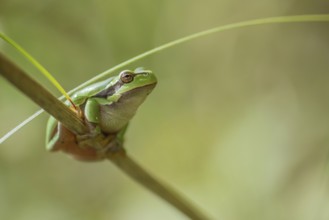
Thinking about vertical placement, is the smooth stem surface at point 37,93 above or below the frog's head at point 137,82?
above

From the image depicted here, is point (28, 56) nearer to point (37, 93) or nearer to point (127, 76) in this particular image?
point (37, 93)

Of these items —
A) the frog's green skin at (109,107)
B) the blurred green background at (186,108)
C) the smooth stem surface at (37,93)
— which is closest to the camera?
the smooth stem surface at (37,93)

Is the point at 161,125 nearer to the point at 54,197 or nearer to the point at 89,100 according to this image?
the point at 54,197

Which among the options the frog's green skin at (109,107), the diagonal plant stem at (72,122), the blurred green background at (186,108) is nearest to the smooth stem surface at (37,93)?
the diagonal plant stem at (72,122)

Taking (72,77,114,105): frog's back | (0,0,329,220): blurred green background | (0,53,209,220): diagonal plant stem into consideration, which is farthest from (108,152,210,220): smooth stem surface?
(0,0,329,220): blurred green background

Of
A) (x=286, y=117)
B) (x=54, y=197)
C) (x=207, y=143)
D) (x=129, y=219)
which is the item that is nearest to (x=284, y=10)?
(x=286, y=117)

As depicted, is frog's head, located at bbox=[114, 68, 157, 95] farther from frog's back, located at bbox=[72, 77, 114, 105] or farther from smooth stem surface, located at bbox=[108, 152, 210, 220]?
smooth stem surface, located at bbox=[108, 152, 210, 220]

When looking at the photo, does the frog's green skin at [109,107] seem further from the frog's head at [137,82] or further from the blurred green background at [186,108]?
the blurred green background at [186,108]

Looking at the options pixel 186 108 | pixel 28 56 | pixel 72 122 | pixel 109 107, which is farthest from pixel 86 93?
pixel 186 108
